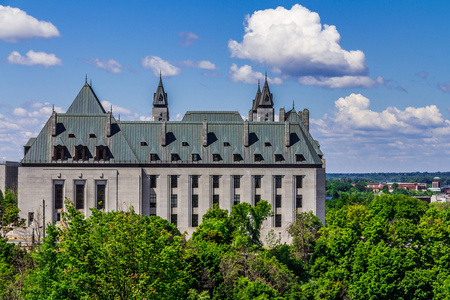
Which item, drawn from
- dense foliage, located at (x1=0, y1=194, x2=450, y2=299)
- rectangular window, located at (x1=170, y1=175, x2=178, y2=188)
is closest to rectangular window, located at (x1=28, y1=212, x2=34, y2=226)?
rectangular window, located at (x1=170, y1=175, x2=178, y2=188)

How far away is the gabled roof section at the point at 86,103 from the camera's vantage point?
114562mm

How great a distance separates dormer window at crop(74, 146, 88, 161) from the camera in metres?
106

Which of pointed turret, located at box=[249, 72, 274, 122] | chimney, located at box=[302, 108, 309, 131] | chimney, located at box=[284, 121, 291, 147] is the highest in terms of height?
pointed turret, located at box=[249, 72, 274, 122]

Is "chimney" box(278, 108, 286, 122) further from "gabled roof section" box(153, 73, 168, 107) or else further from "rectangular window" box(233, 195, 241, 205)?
"gabled roof section" box(153, 73, 168, 107)

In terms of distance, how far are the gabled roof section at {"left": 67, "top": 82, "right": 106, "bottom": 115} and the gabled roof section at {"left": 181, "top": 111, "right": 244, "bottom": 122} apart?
59.1 feet

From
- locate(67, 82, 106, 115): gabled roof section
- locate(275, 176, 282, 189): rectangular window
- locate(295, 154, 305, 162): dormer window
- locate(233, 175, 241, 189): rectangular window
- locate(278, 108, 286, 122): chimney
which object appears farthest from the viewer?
locate(278, 108, 286, 122): chimney

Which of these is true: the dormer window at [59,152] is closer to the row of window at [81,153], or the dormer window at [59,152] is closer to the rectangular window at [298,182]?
the row of window at [81,153]

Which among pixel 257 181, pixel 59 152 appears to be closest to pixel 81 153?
pixel 59 152

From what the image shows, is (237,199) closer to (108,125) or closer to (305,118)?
(305,118)

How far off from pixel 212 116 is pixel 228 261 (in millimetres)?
53411

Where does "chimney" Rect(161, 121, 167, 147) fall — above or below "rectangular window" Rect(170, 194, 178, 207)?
above

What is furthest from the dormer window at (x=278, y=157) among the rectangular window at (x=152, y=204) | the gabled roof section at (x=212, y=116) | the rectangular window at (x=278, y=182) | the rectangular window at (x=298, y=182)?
the rectangular window at (x=152, y=204)

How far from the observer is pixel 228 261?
73.0 metres

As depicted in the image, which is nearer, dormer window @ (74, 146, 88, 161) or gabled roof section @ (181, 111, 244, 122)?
dormer window @ (74, 146, 88, 161)
